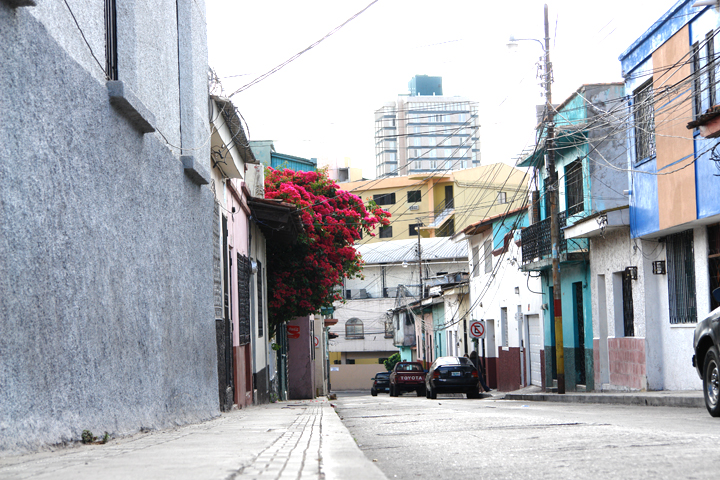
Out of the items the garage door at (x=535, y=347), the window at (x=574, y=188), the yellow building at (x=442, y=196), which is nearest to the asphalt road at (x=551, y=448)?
the window at (x=574, y=188)

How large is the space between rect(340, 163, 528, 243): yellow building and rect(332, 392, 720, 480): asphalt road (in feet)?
155

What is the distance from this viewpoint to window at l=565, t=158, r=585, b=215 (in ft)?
74.0

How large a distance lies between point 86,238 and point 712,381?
7.50 m

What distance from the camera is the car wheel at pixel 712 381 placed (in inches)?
382

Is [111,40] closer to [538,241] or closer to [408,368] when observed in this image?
[538,241]

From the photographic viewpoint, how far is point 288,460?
211 inches

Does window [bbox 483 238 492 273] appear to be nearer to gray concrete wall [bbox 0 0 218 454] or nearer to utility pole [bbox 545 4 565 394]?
utility pole [bbox 545 4 565 394]

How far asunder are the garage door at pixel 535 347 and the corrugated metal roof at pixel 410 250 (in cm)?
3106

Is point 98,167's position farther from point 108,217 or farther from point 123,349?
point 123,349

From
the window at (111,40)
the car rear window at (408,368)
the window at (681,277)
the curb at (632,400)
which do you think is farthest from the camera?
the car rear window at (408,368)

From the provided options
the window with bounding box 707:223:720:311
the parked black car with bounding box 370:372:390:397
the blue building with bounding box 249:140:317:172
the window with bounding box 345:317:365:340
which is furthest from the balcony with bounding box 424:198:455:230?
the window with bounding box 707:223:720:311

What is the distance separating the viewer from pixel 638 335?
18.7 m

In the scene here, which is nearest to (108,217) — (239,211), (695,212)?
(239,211)

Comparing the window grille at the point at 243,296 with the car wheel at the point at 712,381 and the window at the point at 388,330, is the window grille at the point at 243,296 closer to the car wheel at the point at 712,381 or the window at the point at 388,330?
the car wheel at the point at 712,381
